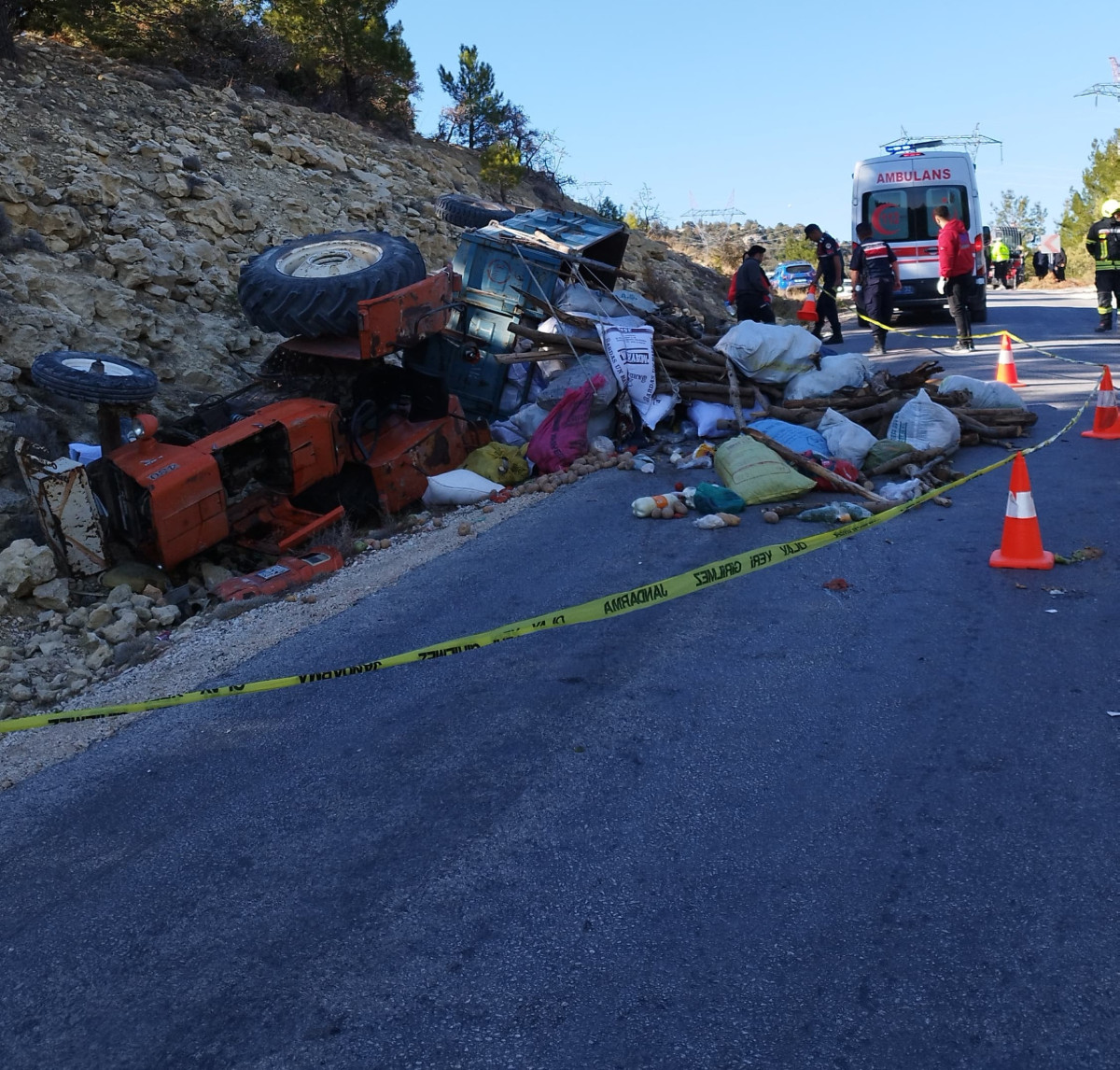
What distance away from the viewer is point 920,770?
3842 millimetres

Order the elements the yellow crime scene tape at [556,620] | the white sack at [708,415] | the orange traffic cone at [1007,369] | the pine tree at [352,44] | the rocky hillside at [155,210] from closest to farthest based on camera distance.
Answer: the yellow crime scene tape at [556,620], the white sack at [708,415], the rocky hillside at [155,210], the orange traffic cone at [1007,369], the pine tree at [352,44]

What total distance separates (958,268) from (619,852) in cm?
1393

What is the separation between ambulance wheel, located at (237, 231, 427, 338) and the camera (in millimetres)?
7789

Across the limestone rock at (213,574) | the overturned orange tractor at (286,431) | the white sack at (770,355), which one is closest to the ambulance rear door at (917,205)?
the white sack at (770,355)

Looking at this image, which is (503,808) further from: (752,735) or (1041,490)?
(1041,490)

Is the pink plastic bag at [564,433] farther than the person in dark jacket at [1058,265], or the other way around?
the person in dark jacket at [1058,265]

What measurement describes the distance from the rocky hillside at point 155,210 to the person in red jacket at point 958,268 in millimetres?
7068

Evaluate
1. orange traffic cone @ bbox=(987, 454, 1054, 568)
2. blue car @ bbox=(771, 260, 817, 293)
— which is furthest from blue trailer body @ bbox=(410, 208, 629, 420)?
blue car @ bbox=(771, 260, 817, 293)

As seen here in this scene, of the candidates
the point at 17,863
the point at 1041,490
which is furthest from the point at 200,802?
the point at 1041,490

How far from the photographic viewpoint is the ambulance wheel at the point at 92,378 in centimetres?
627

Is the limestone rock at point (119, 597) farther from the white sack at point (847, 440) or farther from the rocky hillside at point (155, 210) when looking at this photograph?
the white sack at point (847, 440)

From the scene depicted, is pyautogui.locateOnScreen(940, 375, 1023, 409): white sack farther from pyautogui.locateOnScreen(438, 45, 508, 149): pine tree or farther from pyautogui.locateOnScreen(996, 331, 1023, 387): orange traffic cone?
pyautogui.locateOnScreen(438, 45, 508, 149): pine tree

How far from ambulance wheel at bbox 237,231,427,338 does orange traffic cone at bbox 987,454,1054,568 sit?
4.66 meters

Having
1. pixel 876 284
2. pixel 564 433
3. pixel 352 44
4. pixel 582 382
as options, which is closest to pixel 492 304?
pixel 582 382
